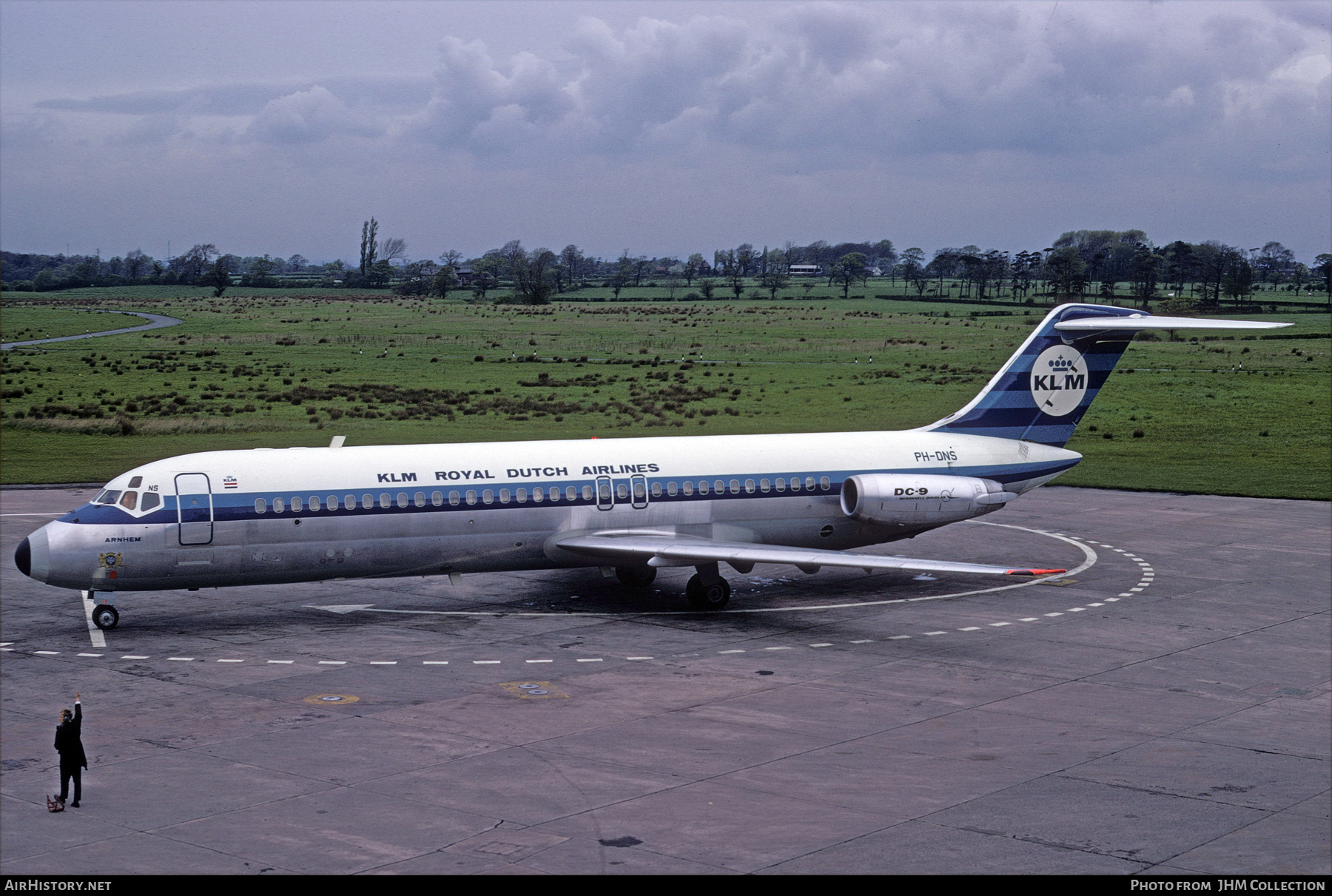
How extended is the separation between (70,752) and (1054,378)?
28.2 metres

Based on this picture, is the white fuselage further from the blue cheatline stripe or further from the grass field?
the grass field

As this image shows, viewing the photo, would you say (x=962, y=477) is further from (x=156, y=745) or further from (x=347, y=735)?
(x=156, y=745)

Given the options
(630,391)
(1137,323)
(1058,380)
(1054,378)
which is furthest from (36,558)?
(630,391)

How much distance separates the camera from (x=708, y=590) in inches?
1273

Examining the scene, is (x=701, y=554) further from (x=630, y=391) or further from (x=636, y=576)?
(x=630, y=391)

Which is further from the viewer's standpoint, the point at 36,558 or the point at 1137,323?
the point at 1137,323

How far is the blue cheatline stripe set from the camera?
2923cm

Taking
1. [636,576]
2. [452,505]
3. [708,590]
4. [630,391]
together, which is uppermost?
[630,391]

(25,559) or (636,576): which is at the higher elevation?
(25,559)

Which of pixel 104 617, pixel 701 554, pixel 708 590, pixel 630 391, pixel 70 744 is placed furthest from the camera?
pixel 630 391

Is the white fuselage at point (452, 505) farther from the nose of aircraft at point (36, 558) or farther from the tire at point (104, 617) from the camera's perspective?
the tire at point (104, 617)

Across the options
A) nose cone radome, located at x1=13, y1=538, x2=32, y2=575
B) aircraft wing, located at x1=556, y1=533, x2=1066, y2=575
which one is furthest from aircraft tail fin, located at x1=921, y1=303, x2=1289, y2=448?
nose cone radome, located at x1=13, y1=538, x2=32, y2=575

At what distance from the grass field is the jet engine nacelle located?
2113 centimetres
